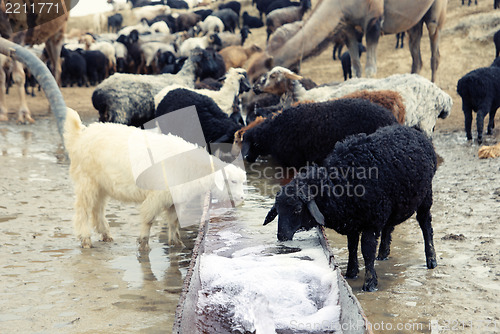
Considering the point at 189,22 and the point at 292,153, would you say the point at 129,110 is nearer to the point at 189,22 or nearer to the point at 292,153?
the point at 292,153

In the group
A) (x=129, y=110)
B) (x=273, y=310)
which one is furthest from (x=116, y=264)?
(x=129, y=110)

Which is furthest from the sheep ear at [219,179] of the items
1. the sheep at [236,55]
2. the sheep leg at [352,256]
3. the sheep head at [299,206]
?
the sheep at [236,55]

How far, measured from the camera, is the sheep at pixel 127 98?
10508 mm

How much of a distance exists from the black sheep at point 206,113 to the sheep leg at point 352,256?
14.6 feet

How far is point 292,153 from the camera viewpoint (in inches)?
288

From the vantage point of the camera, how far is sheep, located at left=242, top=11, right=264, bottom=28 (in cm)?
3181

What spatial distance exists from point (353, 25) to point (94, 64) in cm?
1321

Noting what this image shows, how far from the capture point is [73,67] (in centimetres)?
2219

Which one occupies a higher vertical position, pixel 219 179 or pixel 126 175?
pixel 126 175

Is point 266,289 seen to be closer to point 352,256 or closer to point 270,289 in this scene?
point 270,289

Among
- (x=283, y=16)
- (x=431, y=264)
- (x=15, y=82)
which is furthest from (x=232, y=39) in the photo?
(x=431, y=264)

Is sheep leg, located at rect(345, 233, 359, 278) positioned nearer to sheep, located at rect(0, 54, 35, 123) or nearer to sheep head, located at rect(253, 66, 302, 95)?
sheep head, located at rect(253, 66, 302, 95)

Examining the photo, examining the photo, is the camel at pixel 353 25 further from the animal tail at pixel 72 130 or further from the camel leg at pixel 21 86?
the animal tail at pixel 72 130

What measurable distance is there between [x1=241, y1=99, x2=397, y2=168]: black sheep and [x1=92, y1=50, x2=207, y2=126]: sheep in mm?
3950
